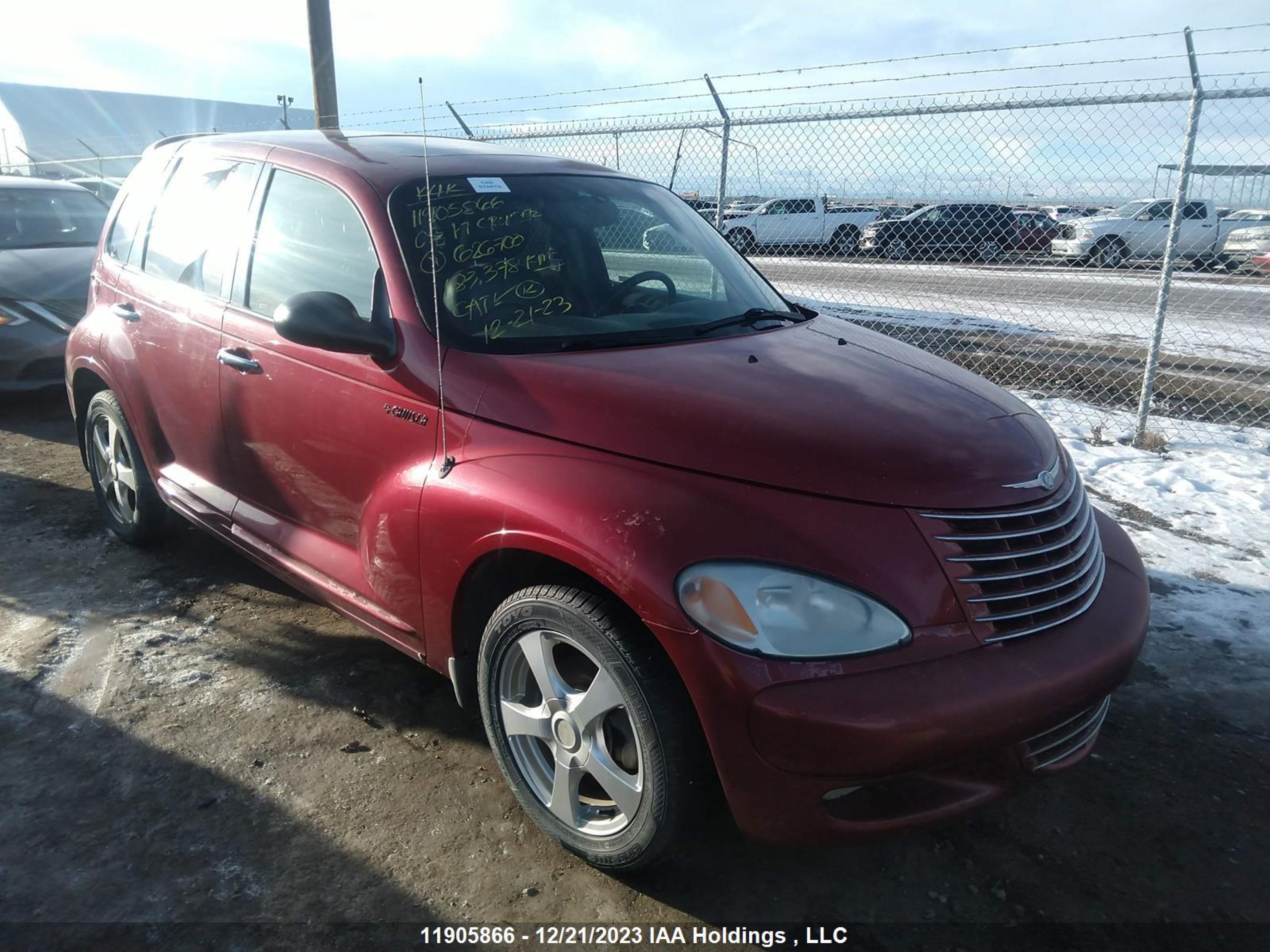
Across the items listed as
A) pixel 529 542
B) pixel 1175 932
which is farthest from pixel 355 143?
pixel 1175 932

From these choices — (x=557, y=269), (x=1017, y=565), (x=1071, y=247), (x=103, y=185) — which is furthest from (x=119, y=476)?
(x=103, y=185)

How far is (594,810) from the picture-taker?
2459 millimetres

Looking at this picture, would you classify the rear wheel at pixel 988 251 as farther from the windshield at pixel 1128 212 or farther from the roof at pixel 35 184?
the roof at pixel 35 184

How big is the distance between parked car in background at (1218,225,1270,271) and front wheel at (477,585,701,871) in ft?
40.2

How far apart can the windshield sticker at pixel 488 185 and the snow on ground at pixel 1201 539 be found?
9.74ft

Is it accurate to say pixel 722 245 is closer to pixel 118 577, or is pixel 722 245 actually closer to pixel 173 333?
pixel 173 333

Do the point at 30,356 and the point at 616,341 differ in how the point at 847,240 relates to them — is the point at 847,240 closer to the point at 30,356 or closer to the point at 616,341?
the point at 30,356

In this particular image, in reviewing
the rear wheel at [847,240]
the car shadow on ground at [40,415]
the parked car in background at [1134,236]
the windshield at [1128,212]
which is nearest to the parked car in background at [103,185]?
the car shadow on ground at [40,415]

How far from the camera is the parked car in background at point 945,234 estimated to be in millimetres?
14609

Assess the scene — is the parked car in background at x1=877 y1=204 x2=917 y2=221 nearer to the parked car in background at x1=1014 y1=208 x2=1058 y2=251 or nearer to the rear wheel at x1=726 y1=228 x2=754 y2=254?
the parked car in background at x1=1014 y1=208 x2=1058 y2=251

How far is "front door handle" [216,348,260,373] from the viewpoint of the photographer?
3236 millimetres

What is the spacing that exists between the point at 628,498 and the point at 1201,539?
12.2ft

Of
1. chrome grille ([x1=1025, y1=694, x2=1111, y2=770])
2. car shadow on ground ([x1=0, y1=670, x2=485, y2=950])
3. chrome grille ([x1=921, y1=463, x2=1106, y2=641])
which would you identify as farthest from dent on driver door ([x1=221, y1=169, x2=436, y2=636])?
chrome grille ([x1=1025, y1=694, x2=1111, y2=770])

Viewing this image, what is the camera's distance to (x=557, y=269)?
3.04 metres
